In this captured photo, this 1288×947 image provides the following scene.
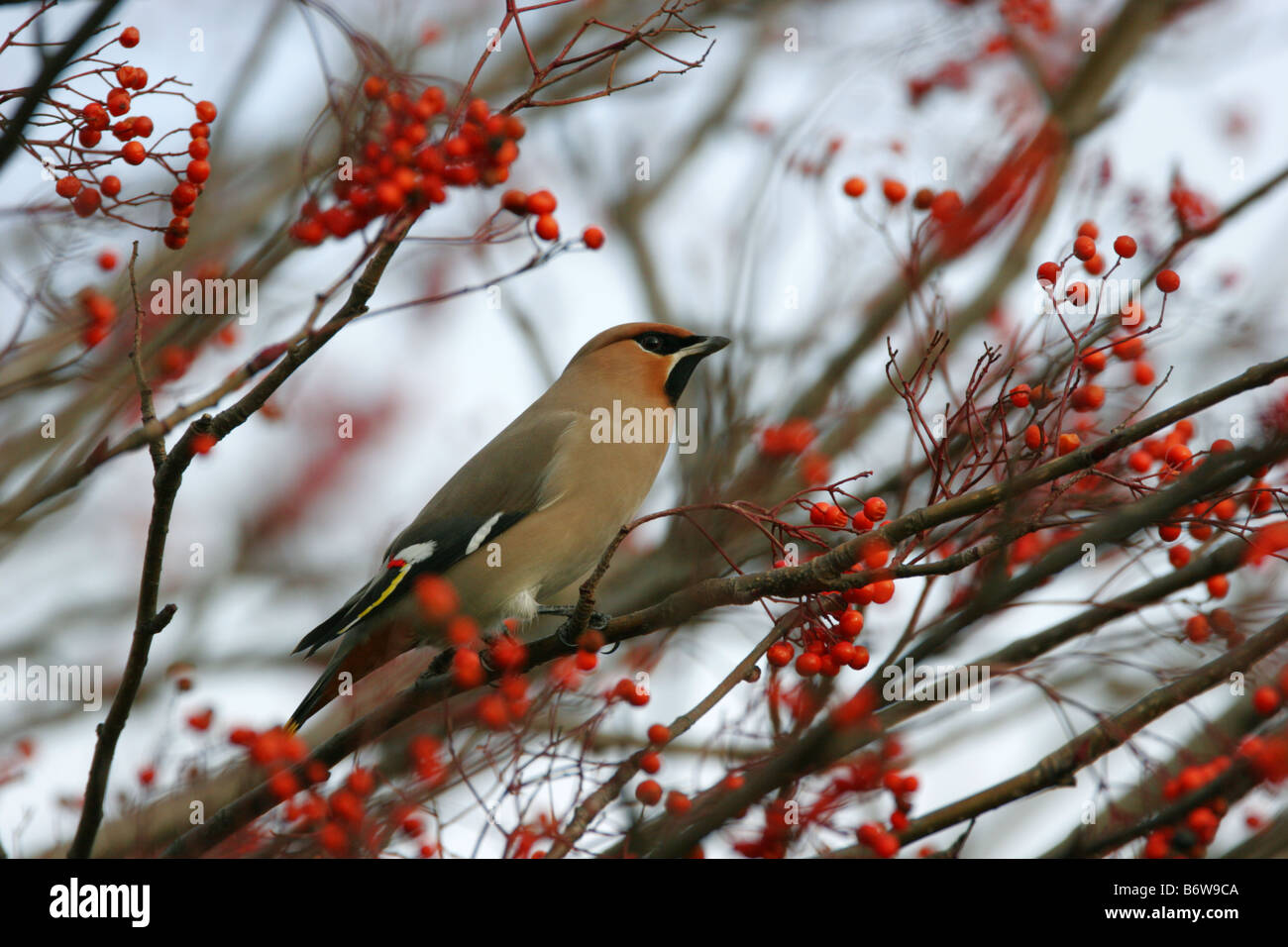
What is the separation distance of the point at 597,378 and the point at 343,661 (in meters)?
1.92

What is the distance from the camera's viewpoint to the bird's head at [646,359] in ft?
19.1

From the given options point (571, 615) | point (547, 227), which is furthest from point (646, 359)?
point (547, 227)

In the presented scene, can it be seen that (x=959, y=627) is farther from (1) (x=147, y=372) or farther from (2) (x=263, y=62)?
(2) (x=263, y=62)

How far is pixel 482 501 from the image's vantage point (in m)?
5.19

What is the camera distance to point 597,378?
5.85 metres

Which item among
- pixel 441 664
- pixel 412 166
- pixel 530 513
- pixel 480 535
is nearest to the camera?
pixel 412 166

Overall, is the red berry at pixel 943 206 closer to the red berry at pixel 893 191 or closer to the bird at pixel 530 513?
the red berry at pixel 893 191

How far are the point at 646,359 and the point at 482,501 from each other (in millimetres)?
1104

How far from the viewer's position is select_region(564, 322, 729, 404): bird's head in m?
5.83

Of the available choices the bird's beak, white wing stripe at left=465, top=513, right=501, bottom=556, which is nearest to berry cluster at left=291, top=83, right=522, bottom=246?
white wing stripe at left=465, top=513, right=501, bottom=556

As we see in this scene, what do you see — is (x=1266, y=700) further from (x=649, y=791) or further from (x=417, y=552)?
(x=417, y=552)

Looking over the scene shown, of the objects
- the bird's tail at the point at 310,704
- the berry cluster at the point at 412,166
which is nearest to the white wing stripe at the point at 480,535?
the bird's tail at the point at 310,704

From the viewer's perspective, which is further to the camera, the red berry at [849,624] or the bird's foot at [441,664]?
the bird's foot at [441,664]
